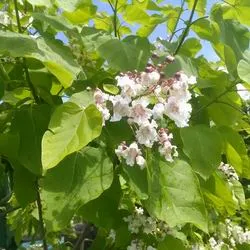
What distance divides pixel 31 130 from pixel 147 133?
302 millimetres

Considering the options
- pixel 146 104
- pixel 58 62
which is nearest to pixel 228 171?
pixel 146 104

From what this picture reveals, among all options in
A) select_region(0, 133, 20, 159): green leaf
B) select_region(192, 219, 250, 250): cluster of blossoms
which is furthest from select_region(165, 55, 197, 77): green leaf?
select_region(192, 219, 250, 250): cluster of blossoms

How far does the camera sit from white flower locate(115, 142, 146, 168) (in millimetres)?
998

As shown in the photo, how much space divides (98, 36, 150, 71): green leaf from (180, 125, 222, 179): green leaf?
187 mm

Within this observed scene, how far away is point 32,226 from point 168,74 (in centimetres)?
108

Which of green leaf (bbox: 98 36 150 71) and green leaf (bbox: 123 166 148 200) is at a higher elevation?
green leaf (bbox: 98 36 150 71)

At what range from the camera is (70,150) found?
855 millimetres

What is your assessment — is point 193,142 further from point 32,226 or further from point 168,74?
point 32,226

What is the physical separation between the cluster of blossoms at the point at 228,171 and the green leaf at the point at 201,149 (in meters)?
0.42

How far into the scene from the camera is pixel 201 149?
1.12 m

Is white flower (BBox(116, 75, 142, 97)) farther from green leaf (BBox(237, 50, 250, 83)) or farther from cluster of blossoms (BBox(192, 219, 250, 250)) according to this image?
cluster of blossoms (BBox(192, 219, 250, 250))

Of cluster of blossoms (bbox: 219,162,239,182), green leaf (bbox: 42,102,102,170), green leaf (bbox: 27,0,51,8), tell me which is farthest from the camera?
cluster of blossoms (bbox: 219,162,239,182)

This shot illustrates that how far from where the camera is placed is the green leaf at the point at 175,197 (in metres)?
0.97

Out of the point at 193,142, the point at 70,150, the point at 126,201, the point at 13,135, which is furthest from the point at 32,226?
the point at 70,150
